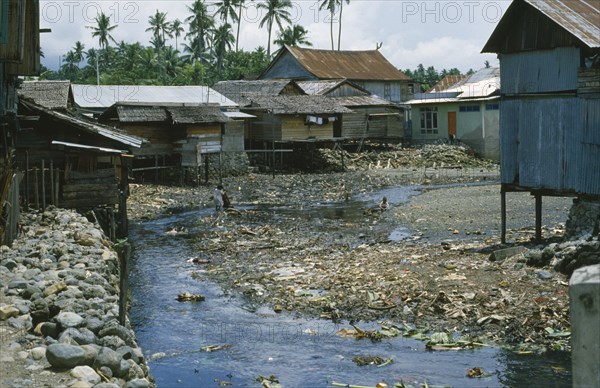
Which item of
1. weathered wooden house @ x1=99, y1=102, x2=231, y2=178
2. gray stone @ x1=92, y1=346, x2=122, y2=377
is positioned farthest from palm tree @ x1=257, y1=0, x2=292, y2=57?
gray stone @ x1=92, y1=346, x2=122, y2=377

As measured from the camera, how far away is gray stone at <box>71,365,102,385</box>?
7242 mm

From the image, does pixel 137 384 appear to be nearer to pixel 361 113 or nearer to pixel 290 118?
pixel 290 118

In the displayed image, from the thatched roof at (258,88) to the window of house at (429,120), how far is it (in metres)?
9.86

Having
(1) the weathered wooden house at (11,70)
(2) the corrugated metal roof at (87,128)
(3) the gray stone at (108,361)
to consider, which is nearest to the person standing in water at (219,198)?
(2) the corrugated metal roof at (87,128)

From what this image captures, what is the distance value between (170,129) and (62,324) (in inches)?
1207

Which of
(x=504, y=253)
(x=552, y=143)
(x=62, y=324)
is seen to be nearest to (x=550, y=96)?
(x=552, y=143)

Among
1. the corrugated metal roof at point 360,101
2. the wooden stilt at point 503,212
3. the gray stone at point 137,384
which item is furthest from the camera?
the corrugated metal roof at point 360,101

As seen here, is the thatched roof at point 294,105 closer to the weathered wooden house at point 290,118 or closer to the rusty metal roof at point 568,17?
the weathered wooden house at point 290,118

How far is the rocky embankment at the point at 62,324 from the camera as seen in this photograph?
7402 millimetres

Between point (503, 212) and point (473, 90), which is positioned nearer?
point (503, 212)

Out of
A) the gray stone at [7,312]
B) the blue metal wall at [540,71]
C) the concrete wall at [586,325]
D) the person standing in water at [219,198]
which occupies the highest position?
the blue metal wall at [540,71]

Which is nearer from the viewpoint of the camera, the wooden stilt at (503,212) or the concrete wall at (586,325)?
the concrete wall at (586,325)

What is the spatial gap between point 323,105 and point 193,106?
11467 millimetres

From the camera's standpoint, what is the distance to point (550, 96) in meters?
17.9
